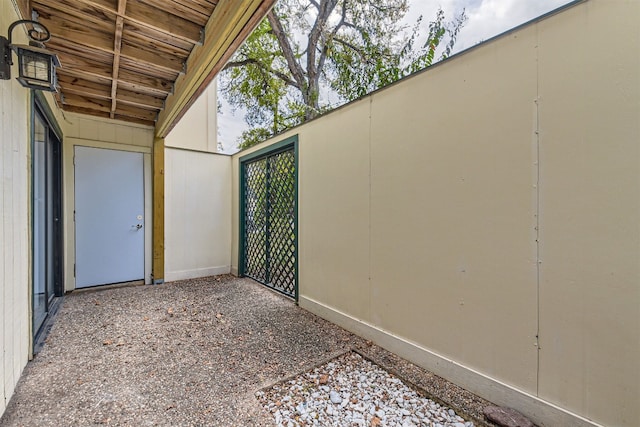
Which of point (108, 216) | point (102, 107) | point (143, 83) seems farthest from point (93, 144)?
point (143, 83)

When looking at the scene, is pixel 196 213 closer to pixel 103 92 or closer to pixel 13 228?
pixel 103 92

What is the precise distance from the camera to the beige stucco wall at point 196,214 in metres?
4.70

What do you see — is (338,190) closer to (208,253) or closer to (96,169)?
(208,253)

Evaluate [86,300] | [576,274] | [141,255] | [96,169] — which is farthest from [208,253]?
[576,274]

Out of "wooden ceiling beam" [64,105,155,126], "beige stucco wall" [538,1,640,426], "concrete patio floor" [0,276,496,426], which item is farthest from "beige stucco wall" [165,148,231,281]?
"beige stucco wall" [538,1,640,426]

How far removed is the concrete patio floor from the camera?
1.70 meters

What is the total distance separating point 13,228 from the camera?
187 centimetres

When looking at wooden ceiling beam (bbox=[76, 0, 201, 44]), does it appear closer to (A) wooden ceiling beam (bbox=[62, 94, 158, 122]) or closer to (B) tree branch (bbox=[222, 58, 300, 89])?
(A) wooden ceiling beam (bbox=[62, 94, 158, 122])

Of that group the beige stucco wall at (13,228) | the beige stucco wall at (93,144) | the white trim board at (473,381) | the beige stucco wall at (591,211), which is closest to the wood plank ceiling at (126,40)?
the beige stucco wall at (93,144)

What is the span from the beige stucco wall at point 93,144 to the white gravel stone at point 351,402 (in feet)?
12.2

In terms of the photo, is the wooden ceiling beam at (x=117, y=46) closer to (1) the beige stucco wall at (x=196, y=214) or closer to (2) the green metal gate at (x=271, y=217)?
(1) the beige stucco wall at (x=196, y=214)

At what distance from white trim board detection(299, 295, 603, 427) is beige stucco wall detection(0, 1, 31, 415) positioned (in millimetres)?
2522

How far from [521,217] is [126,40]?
11.9 ft

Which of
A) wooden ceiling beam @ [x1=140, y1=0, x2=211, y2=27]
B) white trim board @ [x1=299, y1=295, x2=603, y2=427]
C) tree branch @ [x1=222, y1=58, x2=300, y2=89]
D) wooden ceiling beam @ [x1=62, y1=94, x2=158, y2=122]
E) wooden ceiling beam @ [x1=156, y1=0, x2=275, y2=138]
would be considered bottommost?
white trim board @ [x1=299, y1=295, x2=603, y2=427]
